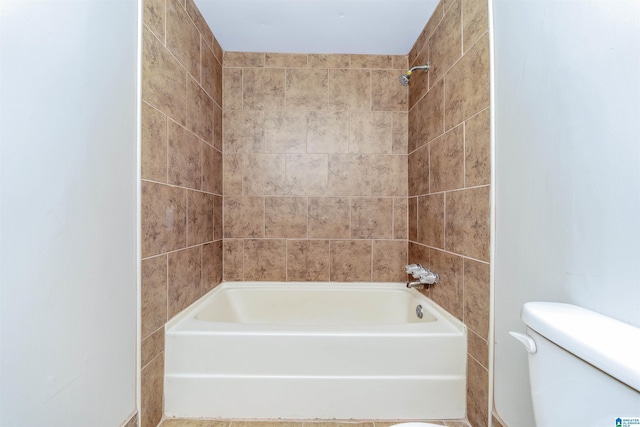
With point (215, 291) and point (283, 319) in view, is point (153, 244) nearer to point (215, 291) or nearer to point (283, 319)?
point (215, 291)

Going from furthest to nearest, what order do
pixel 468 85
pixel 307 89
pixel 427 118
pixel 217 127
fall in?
pixel 307 89, pixel 217 127, pixel 427 118, pixel 468 85

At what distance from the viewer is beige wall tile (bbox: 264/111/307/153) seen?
2141mm

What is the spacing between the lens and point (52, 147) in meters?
0.77

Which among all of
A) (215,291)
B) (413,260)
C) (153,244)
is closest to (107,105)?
(153,244)

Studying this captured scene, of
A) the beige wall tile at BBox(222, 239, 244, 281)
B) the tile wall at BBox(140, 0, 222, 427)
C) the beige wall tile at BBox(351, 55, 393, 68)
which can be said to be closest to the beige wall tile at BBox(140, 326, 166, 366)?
the tile wall at BBox(140, 0, 222, 427)

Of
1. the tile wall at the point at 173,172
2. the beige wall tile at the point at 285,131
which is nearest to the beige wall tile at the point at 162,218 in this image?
the tile wall at the point at 173,172

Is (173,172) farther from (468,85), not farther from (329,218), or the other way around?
(468,85)

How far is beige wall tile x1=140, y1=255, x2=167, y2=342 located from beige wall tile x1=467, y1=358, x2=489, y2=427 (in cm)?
135

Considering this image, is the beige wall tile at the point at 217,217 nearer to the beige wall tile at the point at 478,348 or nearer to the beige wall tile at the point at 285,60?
the beige wall tile at the point at 285,60

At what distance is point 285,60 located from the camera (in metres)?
2.14

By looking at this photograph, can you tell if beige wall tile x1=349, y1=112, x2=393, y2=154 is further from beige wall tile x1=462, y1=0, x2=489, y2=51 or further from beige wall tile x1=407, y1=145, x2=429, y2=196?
beige wall tile x1=462, y1=0, x2=489, y2=51

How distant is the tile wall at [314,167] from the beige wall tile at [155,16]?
32.7 inches

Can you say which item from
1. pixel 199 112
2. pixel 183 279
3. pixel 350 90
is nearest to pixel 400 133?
pixel 350 90

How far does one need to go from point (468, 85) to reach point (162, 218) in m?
1.49
